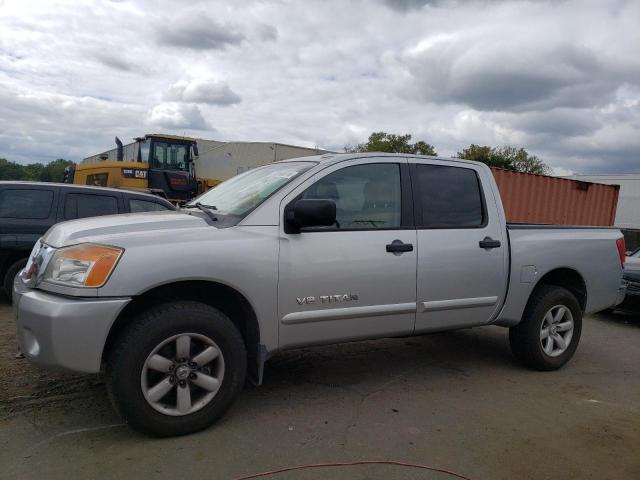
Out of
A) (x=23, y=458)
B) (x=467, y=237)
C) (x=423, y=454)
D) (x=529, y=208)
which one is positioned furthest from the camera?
(x=529, y=208)

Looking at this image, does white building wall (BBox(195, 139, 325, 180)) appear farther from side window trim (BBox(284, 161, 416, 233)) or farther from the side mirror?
the side mirror

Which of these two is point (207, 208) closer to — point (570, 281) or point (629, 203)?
point (570, 281)

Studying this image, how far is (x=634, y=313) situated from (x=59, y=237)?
7.55 meters

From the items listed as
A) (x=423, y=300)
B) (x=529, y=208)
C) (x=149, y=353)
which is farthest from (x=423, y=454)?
(x=529, y=208)

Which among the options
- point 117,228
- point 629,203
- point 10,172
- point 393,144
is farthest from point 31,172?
point 117,228

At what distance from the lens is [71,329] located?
2.87 m

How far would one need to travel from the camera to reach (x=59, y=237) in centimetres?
326

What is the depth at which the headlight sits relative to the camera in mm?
2934

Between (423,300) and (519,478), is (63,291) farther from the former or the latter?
(519,478)

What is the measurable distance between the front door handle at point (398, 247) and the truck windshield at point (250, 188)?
822 millimetres

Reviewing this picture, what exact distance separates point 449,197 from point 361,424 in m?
1.95

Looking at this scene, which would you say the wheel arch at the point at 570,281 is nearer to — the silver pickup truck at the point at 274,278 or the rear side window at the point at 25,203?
the silver pickup truck at the point at 274,278

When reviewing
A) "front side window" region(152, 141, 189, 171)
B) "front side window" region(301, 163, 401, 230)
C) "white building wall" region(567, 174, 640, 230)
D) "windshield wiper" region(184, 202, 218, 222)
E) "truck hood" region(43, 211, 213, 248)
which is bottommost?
"white building wall" region(567, 174, 640, 230)

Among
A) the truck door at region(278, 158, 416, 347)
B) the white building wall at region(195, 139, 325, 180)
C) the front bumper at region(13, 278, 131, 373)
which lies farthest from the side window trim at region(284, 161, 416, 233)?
the white building wall at region(195, 139, 325, 180)
